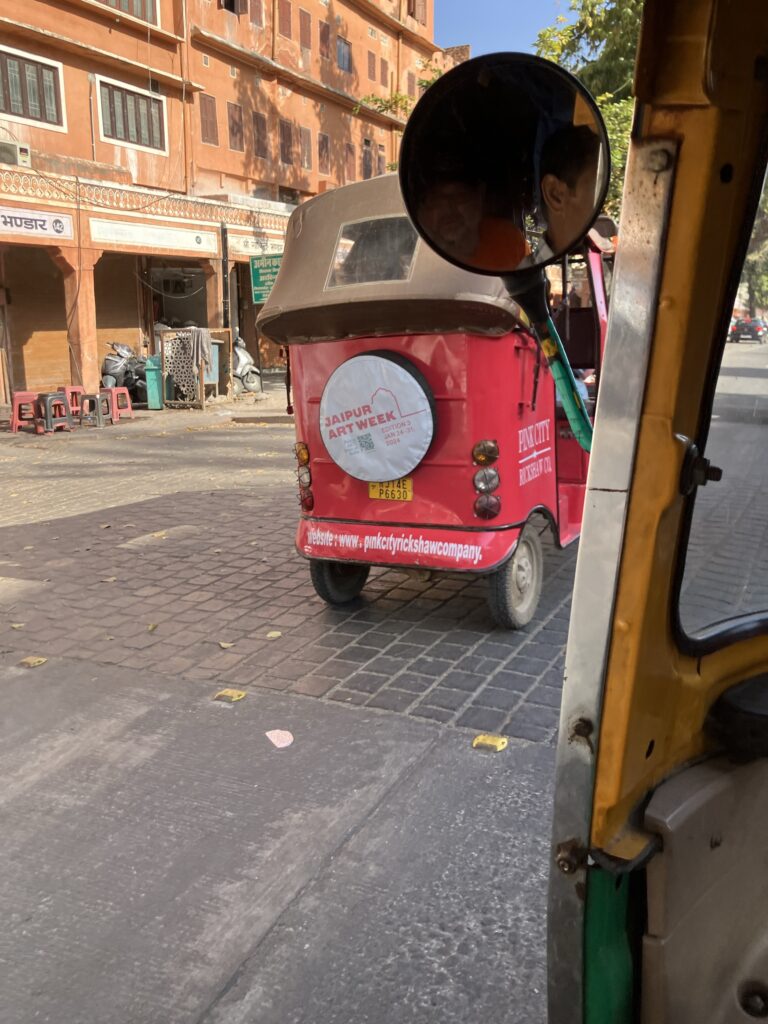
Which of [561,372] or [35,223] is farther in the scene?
[35,223]

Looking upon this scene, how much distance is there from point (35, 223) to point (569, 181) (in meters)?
18.2

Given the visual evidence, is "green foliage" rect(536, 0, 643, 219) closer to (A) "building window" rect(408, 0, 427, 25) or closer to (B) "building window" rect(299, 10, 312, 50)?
(B) "building window" rect(299, 10, 312, 50)

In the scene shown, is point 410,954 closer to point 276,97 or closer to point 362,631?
point 362,631

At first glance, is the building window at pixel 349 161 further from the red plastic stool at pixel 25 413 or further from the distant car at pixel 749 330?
the distant car at pixel 749 330

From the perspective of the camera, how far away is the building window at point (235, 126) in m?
26.8

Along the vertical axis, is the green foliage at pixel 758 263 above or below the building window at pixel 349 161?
below

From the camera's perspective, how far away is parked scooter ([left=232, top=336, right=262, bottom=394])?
21.8 metres

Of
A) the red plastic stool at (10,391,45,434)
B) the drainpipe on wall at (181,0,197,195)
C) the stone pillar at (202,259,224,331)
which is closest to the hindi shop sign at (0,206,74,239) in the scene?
the red plastic stool at (10,391,45,434)

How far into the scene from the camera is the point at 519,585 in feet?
17.3

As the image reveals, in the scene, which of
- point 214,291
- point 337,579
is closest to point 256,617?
point 337,579

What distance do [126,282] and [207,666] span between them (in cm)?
2133

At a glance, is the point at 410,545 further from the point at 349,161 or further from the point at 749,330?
the point at 349,161

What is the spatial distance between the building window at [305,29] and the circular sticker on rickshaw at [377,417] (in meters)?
29.1

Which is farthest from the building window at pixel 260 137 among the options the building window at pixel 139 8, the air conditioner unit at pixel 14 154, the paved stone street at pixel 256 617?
the paved stone street at pixel 256 617
